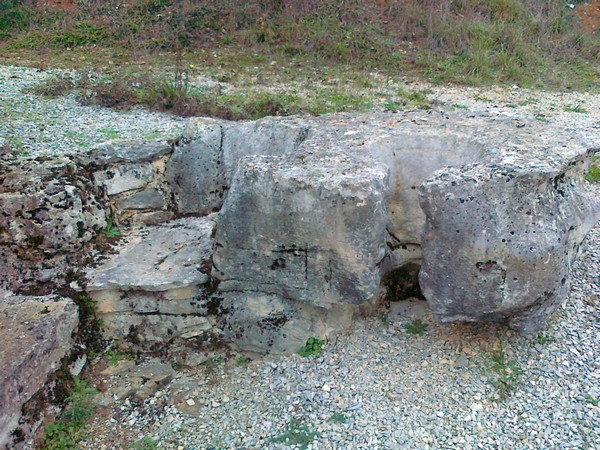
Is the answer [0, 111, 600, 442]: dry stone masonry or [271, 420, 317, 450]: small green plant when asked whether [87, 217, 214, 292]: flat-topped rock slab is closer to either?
[0, 111, 600, 442]: dry stone masonry

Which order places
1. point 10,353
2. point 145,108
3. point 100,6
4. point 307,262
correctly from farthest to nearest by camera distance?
point 100,6
point 145,108
point 307,262
point 10,353

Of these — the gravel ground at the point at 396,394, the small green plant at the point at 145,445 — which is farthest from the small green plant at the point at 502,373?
the small green plant at the point at 145,445

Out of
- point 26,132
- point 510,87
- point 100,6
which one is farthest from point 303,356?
point 100,6

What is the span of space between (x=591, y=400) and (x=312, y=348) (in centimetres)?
234

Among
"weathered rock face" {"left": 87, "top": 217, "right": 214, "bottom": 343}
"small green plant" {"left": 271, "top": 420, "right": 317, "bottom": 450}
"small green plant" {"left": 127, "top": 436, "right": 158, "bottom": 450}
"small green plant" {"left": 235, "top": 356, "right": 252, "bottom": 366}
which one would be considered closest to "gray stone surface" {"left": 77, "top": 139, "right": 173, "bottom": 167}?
"weathered rock face" {"left": 87, "top": 217, "right": 214, "bottom": 343}

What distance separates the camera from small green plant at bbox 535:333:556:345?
5.16m

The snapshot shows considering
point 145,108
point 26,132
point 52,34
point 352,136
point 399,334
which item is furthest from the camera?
point 52,34

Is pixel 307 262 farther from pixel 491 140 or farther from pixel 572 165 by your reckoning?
pixel 572 165

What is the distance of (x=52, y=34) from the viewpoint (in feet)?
52.4

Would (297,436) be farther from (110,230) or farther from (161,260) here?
(110,230)

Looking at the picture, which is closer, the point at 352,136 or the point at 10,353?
the point at 10,353

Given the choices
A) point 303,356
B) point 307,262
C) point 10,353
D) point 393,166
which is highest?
point 393,166

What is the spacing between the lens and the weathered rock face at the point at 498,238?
4.51 m

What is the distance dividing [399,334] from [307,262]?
1195mm
